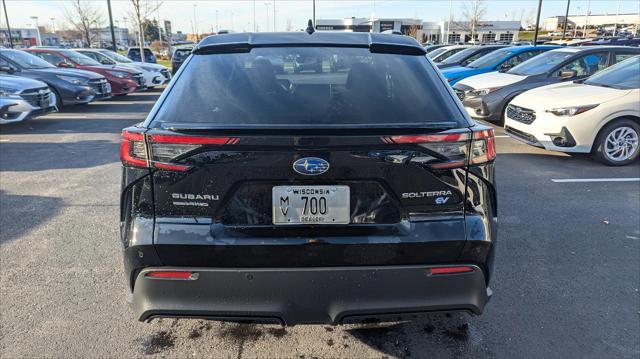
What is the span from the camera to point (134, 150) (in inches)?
85.9

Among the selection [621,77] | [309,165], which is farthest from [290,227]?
[621,77]

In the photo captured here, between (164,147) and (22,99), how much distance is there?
952 cm

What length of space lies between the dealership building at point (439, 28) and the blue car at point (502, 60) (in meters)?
49.7

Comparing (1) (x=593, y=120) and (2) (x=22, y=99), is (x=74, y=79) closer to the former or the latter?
(2) (x=22, y=99)

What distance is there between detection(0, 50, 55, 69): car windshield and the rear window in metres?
12.1

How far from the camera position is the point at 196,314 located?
2188mm

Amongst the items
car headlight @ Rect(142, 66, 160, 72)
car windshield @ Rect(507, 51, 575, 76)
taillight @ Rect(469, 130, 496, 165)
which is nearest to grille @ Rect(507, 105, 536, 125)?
car windshield @ Rect(507, 51, 575, 76)

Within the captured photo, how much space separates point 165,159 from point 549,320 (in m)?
2.68

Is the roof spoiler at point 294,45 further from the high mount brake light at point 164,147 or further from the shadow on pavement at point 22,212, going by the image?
the shadow on pavement at point 22,212

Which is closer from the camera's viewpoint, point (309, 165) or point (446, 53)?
point (309, 165)

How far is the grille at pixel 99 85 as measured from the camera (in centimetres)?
1267

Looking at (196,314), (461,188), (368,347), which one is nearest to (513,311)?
(368,347)

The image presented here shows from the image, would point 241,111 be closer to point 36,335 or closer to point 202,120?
point 202,120

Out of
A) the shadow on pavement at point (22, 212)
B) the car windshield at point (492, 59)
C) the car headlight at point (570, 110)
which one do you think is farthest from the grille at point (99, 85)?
the car headlight at point (570, 110)
